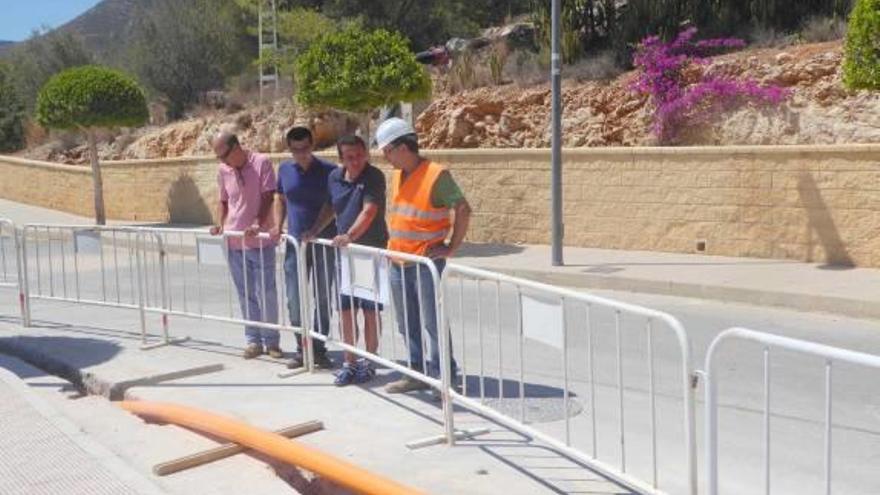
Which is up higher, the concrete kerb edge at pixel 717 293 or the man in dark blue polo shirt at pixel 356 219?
the man in dark blue polo shirt at pixel 356 219

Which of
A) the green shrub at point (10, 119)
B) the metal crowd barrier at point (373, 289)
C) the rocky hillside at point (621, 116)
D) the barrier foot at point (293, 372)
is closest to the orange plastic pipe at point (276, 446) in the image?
the metal crowd barrier at point (373, 289)

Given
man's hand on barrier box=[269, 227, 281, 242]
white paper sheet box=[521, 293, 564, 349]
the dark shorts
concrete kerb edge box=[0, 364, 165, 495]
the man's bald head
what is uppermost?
the man's bald head

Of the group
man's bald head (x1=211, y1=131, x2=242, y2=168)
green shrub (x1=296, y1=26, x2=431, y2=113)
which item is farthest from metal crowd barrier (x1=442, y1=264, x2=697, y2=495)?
green shrub (x1=296, y1=26, x2=431, y2=113)

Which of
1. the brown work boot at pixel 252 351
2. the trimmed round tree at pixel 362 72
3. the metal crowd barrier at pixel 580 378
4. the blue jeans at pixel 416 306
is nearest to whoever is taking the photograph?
the metal crowd barrier at pixel 580 378

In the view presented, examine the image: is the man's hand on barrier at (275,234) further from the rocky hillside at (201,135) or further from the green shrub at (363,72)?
the rocky hillside at (201,135)

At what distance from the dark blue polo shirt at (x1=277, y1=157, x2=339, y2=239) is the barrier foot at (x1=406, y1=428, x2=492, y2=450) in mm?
2152

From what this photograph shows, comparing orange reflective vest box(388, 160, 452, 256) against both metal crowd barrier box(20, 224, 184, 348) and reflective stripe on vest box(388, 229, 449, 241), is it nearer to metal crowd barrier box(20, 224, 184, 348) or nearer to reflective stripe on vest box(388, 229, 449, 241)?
reflective stripe on vest box(388, 229, 449, 241)

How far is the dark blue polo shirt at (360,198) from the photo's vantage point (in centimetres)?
663

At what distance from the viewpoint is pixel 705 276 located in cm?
1180

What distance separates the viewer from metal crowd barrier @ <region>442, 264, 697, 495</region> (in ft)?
14.4

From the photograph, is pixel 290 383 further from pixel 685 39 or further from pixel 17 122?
pixel 17 122

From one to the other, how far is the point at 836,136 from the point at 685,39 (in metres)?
3.07

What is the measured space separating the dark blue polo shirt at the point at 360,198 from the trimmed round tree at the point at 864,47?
20.6 feet

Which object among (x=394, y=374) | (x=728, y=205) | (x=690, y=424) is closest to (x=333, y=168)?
(x=394, y=374)
